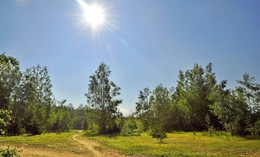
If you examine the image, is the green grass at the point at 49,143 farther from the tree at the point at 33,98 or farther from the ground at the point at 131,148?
the tree at the point at 33,98

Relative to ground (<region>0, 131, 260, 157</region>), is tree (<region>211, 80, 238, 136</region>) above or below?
above

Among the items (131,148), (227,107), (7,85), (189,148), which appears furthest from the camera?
(7,85)

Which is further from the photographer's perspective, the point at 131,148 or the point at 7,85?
the point at 7,85

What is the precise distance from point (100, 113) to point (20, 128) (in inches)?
824

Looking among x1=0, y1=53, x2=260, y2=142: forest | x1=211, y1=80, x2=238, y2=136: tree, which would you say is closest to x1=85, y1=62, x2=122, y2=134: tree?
x1=0, y1=53, x2=260, y2=142: forest

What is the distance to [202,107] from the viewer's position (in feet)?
196

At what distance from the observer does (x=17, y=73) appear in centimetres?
5941

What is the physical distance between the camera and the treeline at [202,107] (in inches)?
1390

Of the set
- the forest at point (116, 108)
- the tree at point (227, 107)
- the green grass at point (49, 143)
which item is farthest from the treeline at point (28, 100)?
the tree at point (227, 107)

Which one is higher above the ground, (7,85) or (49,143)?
(7,85)

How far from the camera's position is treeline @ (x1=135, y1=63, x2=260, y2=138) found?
35.3 meters

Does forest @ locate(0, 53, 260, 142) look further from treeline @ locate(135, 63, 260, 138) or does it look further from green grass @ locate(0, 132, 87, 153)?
green grass @ locate(0, 132, 87, 153)

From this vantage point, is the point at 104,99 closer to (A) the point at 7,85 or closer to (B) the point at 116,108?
(B) the point at 116,108

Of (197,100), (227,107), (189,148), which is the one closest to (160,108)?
(197,100)
